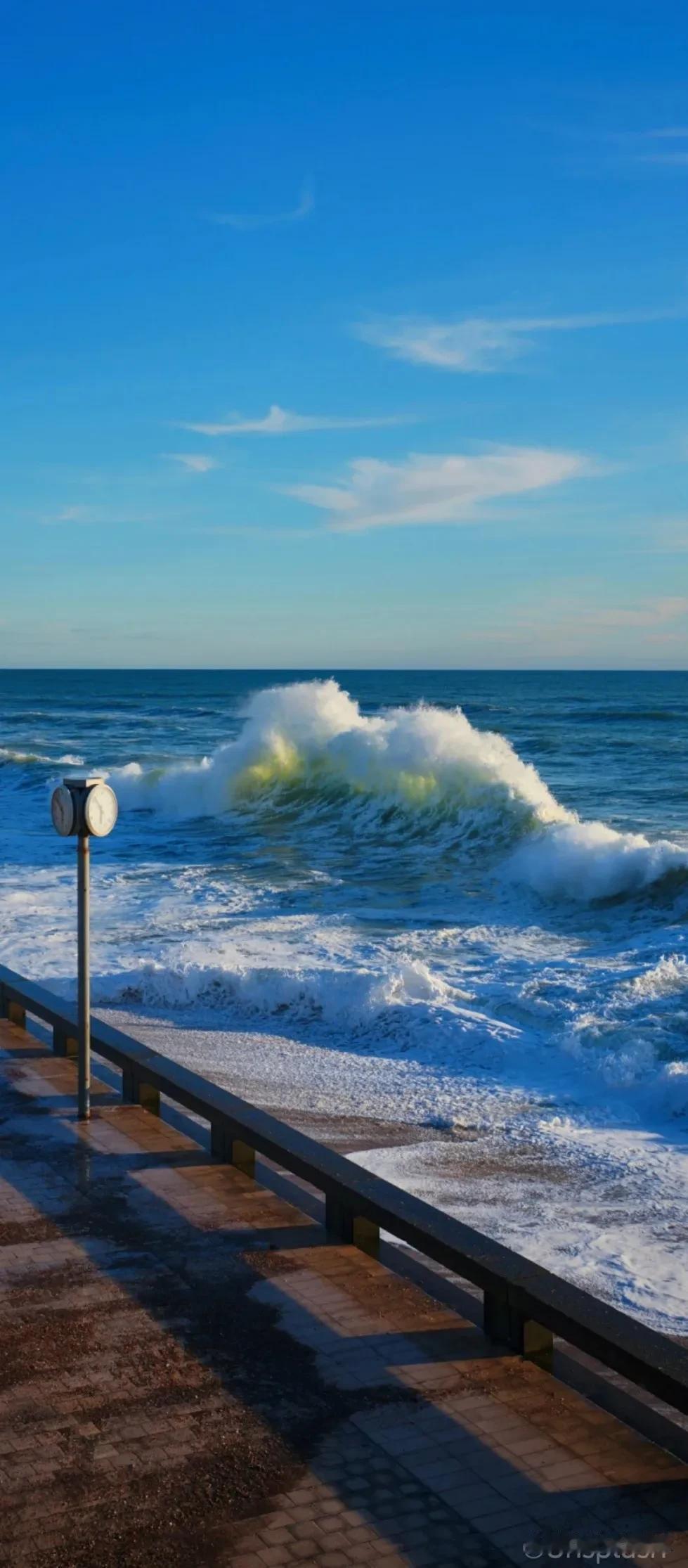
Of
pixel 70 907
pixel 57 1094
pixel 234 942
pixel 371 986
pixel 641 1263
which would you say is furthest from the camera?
pixel 70 907

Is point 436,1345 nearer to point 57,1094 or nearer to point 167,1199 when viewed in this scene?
point 167,1199

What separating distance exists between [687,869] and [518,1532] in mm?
14761

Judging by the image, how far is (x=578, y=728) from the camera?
58188 millimetres

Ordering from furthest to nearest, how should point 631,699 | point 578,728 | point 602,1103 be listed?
point 631,699 → point 578,728 → point 602,1103

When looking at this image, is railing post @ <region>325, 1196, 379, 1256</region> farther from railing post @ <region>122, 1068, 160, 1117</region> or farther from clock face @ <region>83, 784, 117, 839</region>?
clock face @ <region>83, 784, 117, 839</region>

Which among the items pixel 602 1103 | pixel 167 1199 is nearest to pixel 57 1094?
pixel 167 1199

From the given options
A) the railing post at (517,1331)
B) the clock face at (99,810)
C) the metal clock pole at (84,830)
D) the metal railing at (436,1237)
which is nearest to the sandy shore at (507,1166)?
the metal railing at (436,1237)

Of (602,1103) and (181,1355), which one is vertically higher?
(181,1355)

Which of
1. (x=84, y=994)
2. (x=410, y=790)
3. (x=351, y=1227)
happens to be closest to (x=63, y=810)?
(x=84, y=994)

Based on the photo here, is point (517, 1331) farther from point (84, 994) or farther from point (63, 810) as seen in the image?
point (63, 810)

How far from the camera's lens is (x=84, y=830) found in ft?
21.4

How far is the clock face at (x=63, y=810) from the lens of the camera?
257 inches

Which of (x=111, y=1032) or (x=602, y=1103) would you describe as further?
(x=602, y=1103)

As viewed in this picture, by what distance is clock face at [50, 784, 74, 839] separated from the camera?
21.4 feet
